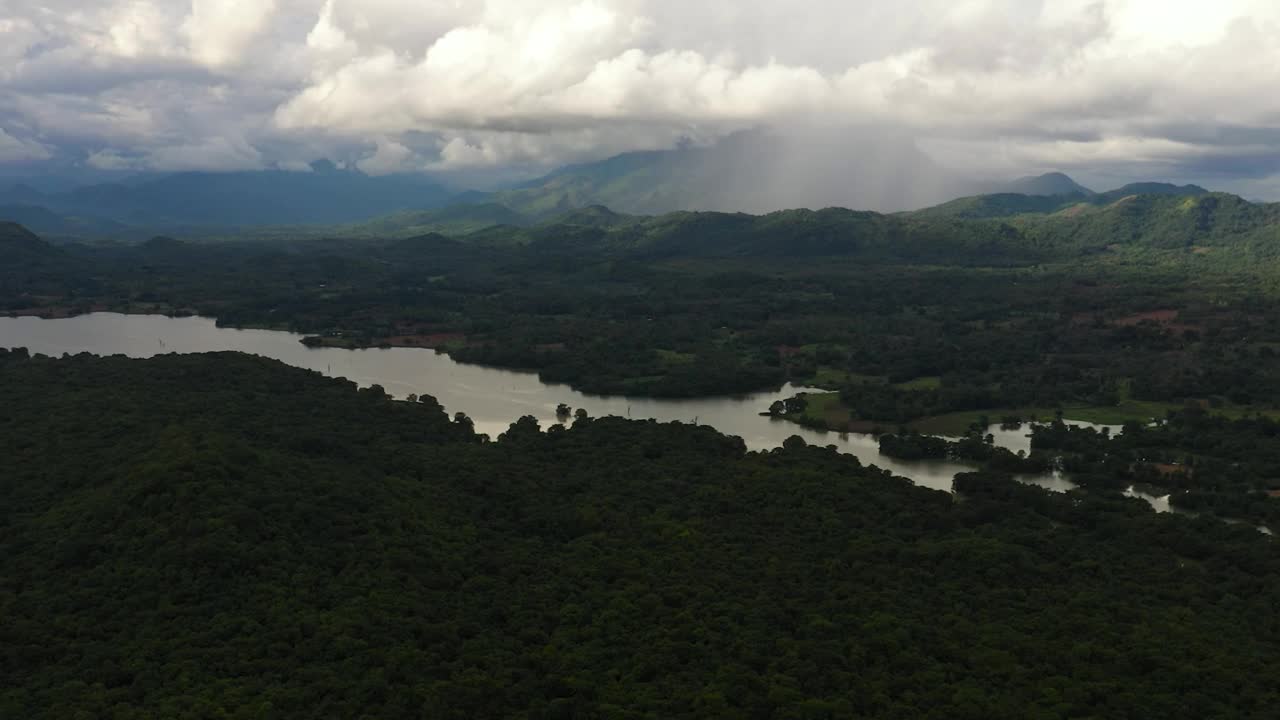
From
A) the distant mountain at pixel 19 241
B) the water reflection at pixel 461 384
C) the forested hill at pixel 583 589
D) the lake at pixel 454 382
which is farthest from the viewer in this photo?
the distant mountain at pixel 19 241

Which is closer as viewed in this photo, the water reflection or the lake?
the water reflection

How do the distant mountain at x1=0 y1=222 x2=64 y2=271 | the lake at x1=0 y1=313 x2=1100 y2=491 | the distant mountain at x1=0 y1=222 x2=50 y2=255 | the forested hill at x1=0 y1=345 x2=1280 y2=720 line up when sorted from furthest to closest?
1. the distant mountain at x1=0 y1=222 x2=50 y2=255
2. the distant mountain at x1=0 y1=222 x2=64 y2=271
3. the lake at x1=0 y1=313 x2=1100 y2=491
4. the forested hill at x1=0 y1=345 x2=1280 y2=720

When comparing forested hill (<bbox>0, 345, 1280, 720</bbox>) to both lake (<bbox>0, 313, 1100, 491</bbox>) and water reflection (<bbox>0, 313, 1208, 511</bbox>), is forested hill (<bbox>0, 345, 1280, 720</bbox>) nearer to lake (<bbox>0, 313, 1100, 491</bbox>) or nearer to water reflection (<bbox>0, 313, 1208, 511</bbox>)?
lake (<bbox>0, 313, 1100, 491</bbox>)

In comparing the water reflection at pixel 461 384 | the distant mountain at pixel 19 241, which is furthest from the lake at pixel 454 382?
the distant mountain at pixel 19 241

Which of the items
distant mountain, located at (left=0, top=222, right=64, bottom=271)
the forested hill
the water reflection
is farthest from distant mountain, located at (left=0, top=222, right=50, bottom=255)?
the forested hill

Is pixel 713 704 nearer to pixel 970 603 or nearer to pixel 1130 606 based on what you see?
pixel 970 603

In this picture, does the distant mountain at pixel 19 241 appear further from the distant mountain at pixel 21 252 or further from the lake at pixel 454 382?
the lake at pixel 454 382
